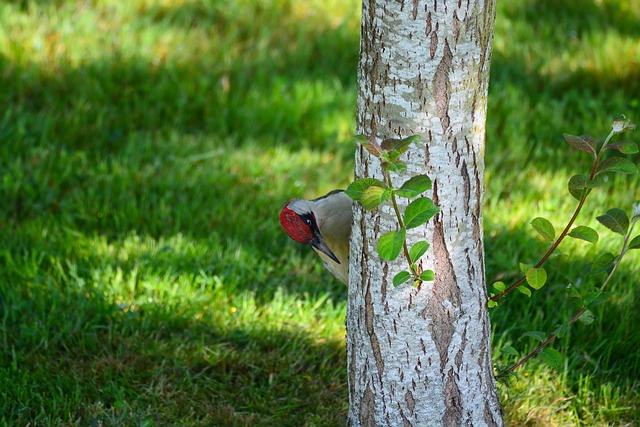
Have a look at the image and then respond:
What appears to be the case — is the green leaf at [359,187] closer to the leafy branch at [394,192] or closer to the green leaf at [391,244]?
the leafy branch at [394,192]

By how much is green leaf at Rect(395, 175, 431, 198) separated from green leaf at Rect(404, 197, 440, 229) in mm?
39

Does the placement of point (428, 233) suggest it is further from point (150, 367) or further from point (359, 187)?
point (150, 367)

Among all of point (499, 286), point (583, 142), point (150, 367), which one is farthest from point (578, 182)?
point (150, 367)

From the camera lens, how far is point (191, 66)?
5.70 meters

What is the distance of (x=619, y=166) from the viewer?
234cm

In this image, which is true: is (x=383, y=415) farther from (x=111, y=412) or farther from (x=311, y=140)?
(x=311, y=140)

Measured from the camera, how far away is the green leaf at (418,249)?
2270mm

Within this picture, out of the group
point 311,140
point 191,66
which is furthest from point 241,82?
point 311,140

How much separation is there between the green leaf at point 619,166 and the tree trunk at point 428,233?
36cm

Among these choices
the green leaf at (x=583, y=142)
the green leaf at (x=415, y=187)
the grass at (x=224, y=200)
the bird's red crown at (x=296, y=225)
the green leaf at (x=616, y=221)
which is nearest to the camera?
the green leaf at (x=415, y=187)

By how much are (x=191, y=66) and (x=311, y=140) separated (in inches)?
45.1

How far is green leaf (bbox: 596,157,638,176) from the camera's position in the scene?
2.32 metres

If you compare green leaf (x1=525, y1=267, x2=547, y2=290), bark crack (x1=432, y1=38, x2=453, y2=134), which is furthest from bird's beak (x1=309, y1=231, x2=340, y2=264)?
bark crack (x1=432, y1=38, x2=453, y2=134)

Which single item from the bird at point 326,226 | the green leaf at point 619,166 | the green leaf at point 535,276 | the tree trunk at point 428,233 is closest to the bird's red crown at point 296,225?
the bird at point 326,226
